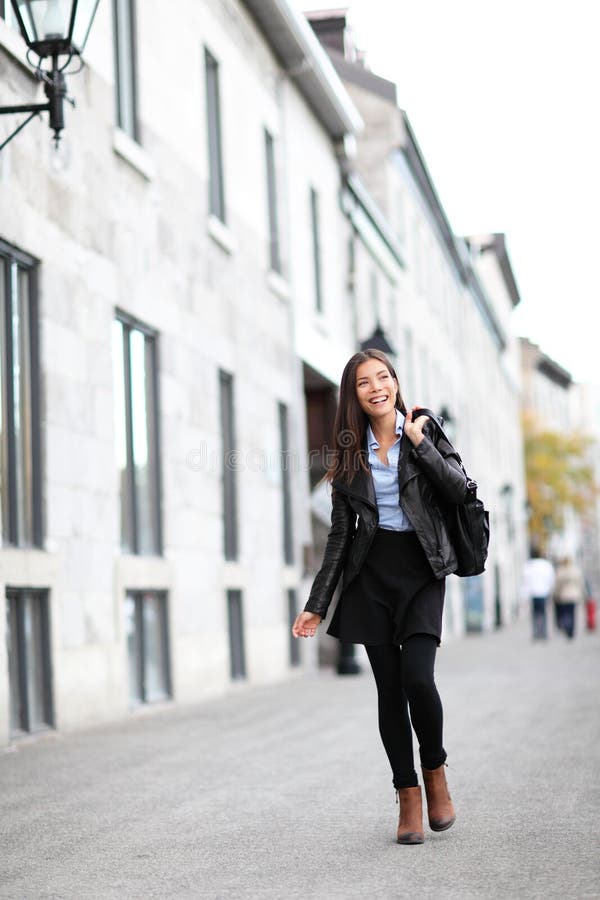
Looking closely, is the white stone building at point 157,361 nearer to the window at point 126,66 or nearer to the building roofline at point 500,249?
the window at point 126,66

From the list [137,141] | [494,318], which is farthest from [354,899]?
[494,318]

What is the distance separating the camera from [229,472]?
16.2m

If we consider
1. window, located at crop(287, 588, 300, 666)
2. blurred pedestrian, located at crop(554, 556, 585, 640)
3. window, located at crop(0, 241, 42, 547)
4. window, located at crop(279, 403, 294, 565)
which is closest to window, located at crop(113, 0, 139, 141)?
window, located at crop(0, 241, 42, 547)

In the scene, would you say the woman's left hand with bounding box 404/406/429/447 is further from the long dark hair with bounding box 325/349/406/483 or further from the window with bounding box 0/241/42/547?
the window with bounding box 0/241/42/547

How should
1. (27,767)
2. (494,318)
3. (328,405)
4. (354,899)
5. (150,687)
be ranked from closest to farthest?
(354,899)
(27,767)
(150,687)
(328,405)
(494,318)

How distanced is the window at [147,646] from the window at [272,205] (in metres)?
6.92

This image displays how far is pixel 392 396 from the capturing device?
5.73 metres

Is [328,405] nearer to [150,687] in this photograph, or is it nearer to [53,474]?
[150,687]

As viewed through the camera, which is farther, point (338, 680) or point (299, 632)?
point (338, 680)

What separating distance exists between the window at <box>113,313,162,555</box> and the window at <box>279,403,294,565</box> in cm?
539

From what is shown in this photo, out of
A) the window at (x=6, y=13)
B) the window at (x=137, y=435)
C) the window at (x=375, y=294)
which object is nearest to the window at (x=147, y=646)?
the window at (x=137, y=435)

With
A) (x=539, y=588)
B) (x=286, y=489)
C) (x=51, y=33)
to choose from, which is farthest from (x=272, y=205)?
(x=539, y=588)

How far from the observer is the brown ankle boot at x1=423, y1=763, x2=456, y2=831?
5566 mm

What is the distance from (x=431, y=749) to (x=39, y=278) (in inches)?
243
